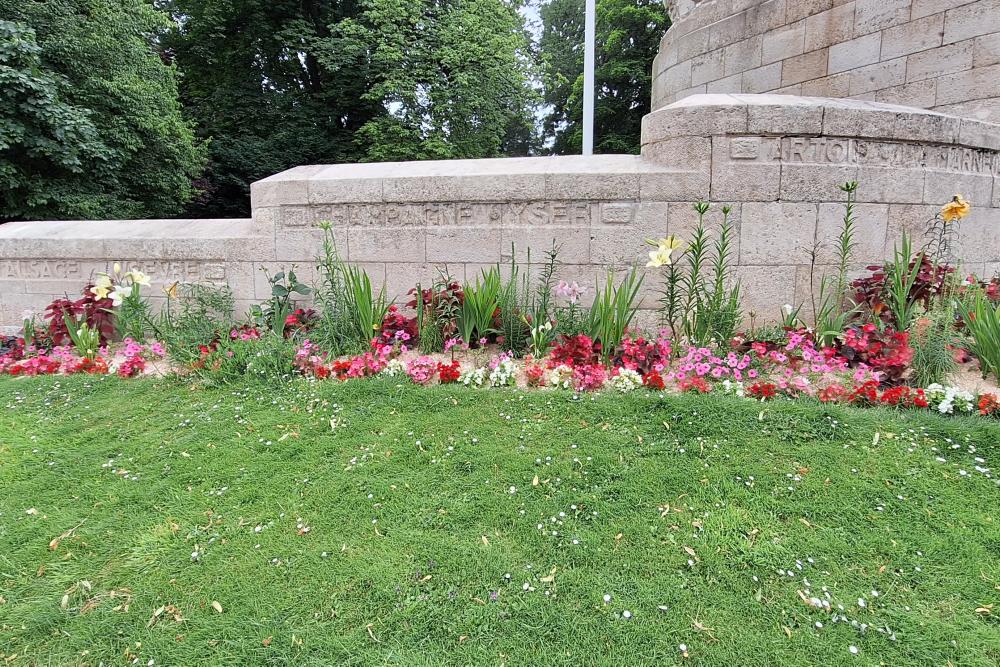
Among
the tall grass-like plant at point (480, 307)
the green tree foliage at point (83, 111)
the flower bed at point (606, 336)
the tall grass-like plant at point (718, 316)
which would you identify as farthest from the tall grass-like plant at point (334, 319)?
the green tree foliage at point (83, 111)

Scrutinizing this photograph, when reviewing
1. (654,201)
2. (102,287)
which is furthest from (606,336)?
(102,287)

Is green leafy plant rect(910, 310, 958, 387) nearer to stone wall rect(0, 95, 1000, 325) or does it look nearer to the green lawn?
the green lawn

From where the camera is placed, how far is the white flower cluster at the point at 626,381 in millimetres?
3535

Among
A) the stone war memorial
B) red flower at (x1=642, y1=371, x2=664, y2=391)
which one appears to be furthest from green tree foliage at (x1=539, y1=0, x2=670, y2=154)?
red flower at (x1=642, y1=371, x2=664, y2=391)

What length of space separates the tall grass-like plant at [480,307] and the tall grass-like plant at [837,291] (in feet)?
7.66

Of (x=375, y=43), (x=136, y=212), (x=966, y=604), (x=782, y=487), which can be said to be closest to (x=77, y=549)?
(x=782, y=487)

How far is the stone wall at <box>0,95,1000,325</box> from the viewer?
14.3ft

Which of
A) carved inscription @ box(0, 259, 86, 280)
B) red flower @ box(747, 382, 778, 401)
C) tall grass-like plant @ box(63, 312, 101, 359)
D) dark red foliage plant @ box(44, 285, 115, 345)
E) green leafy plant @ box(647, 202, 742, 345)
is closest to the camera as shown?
red flower @ box(747, 382, 778, 401)

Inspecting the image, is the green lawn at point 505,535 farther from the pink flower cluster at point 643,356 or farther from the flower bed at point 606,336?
the pink flower cluster at point 643,356

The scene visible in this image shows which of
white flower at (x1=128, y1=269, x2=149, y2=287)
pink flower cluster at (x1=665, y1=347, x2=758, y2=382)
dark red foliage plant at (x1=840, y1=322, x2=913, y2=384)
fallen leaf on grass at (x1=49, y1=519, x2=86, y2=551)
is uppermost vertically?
white flower at (x1=128, y1=269, x2=149, y2=287)

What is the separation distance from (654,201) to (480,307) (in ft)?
5.39

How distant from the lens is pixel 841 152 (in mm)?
4395

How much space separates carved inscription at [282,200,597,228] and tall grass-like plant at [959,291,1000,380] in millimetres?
2623

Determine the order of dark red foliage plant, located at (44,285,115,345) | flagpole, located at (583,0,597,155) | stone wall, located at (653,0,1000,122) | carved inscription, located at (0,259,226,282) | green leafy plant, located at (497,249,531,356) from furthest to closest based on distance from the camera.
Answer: flagpole, located at (583,0,597,155) → stone wall, located at (653,0,1000,122) → carved inscription, located at (0,259,226,282) → dark red foliage plant, located at (44,285,115,345) → green leafy plant, located at (497,249,531,356)
